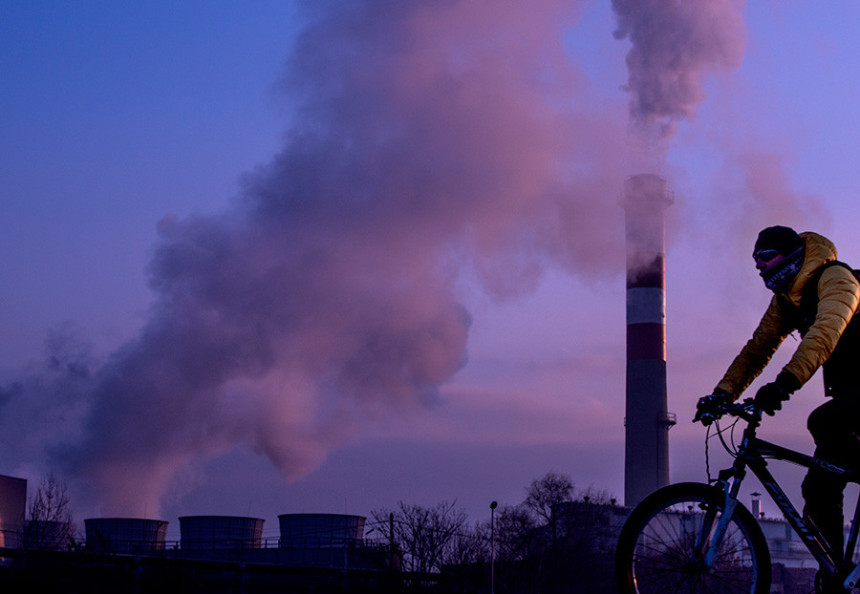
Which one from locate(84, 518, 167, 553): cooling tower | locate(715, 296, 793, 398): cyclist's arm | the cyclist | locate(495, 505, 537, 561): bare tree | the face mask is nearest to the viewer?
the cyclist

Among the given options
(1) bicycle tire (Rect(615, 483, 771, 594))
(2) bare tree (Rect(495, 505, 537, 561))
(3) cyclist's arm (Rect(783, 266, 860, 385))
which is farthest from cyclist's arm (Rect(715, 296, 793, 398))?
(2) bare tree (Rect(495, 505, 537, 561))

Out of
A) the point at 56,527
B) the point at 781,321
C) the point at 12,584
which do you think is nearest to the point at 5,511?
the point at 56,527

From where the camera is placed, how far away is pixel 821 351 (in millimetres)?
4027

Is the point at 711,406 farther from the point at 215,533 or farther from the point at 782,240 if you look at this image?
the point at 215,533

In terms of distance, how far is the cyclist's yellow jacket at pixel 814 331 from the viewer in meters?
4.03

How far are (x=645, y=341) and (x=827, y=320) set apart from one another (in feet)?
174

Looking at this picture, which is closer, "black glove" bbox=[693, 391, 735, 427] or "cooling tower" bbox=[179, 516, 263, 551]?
"black glove" bbox=[693, 391, 735, 427]

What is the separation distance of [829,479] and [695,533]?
0.64m

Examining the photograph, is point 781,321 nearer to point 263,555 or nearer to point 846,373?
point 846,373

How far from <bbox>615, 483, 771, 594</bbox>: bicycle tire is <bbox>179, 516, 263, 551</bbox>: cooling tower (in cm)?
5497

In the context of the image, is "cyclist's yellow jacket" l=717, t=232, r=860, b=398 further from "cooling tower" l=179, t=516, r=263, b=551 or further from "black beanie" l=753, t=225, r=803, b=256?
"cooling tower" l=179, t=516, r=263, b=551

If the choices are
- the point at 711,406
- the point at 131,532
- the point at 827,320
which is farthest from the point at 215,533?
the point at 827,320

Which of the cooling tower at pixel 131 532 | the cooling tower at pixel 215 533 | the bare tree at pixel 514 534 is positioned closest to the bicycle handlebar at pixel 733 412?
the bare tree at pixel 514 534

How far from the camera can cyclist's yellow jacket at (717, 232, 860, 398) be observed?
4031mm
